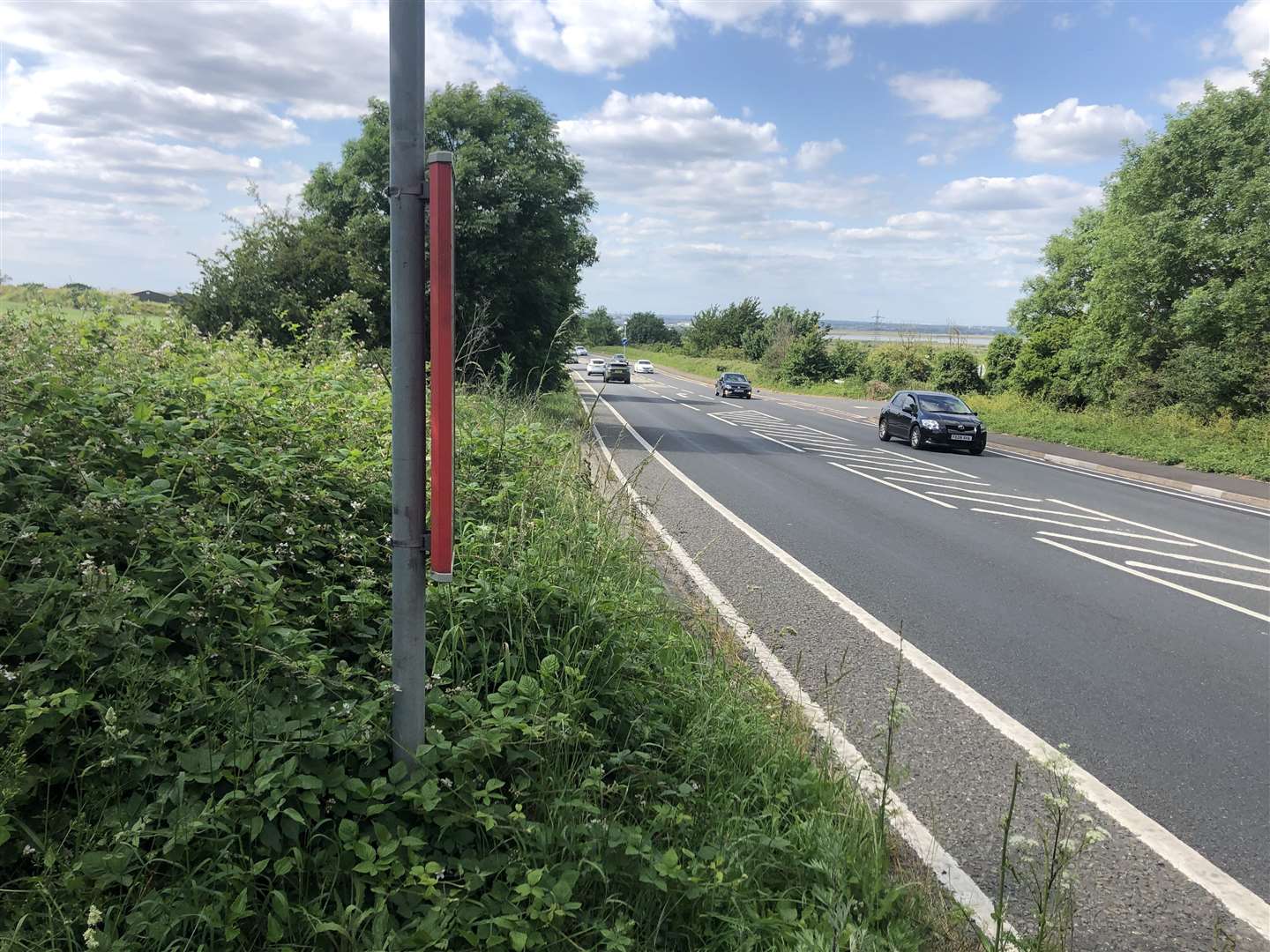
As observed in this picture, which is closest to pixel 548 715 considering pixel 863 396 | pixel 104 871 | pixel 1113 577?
pixel 104 871

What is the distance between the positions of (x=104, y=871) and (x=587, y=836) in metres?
1.32

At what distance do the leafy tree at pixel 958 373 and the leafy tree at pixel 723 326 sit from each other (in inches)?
1734

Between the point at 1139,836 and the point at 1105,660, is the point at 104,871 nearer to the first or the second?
the point at 1139,836

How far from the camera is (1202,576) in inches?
342

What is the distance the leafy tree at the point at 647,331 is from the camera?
439 feet

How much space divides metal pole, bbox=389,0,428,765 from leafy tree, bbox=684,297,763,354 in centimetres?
8688

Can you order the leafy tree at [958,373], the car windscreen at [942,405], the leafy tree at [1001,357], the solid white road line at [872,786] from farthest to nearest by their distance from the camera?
the leafy tree at [958,373] → the leafy tree at [1001,357] → the car windscreen at [942,405] → the solid white road line at [872,786]

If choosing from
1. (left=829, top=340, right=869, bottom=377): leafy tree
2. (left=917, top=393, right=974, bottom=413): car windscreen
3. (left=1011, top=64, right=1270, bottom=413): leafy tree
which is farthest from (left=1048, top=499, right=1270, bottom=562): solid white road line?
(left=829, top=340, right=869, bottom=377): leafy tree

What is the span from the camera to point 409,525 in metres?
2.48

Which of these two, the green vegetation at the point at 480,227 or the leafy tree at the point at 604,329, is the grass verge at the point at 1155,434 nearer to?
the green vegetation at the point at 480,227

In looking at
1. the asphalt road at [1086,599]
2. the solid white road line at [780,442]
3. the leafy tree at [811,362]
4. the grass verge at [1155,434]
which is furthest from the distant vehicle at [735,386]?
the asphalt road at [1086,599]

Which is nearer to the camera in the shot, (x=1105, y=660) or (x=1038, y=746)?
(x=1038, y=746)

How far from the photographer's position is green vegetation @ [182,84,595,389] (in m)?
17.6

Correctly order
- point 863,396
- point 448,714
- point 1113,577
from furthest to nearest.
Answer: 1. point 863,396
2. point 1113,577
3. point 448,714
